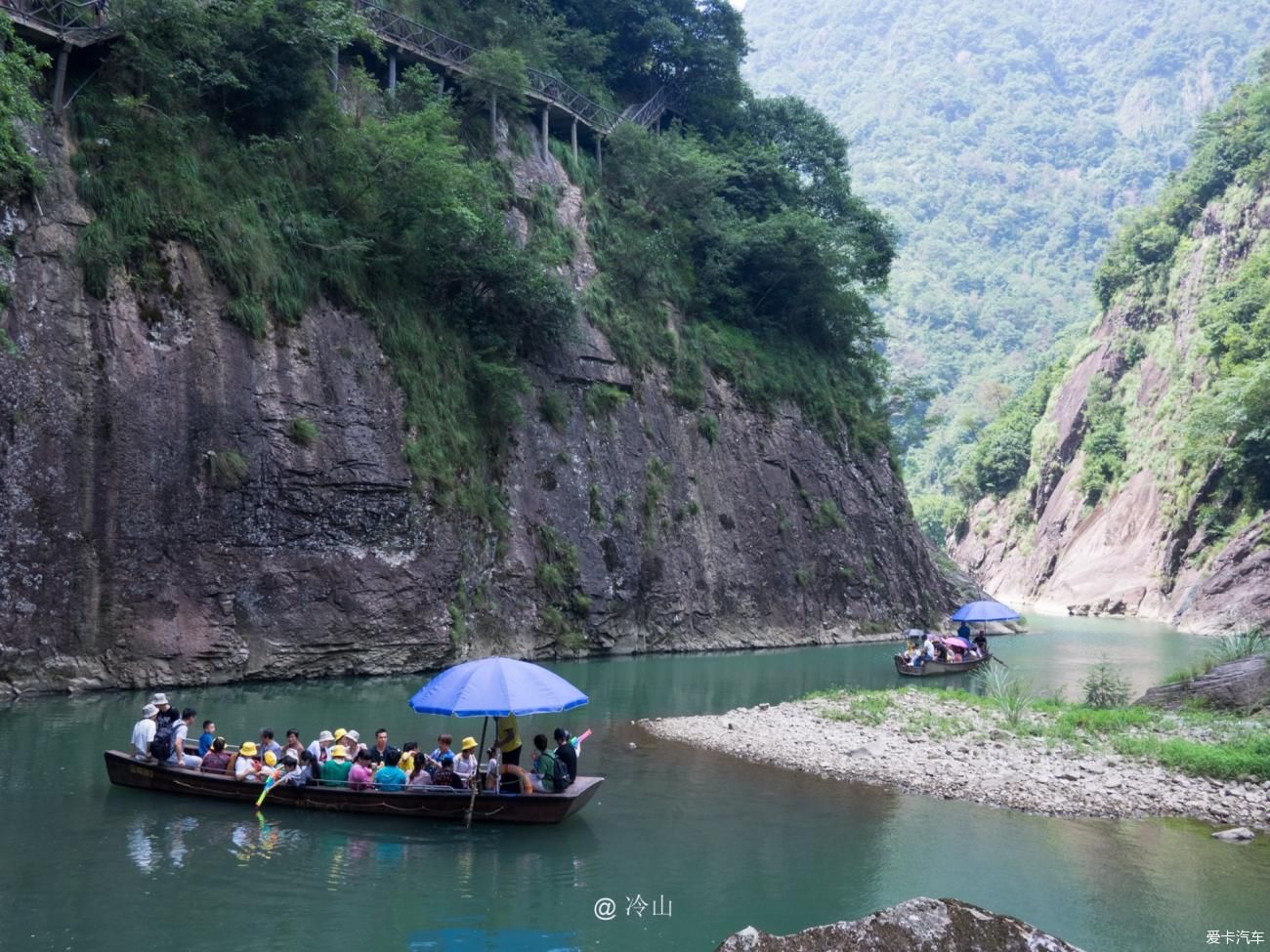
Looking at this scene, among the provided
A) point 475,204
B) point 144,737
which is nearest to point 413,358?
point 475,204

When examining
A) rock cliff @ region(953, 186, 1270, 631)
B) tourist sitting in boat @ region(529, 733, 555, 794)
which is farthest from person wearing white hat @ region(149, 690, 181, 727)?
rock cliff @ region(953, 186, 1270, 631)

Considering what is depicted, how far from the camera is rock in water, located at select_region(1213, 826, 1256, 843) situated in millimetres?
13648

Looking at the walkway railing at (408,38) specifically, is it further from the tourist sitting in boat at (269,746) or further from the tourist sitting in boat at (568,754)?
the tourist sitting in boat at (568,754)

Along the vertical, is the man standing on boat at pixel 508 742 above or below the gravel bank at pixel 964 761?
above

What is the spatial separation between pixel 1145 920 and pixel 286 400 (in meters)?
21.9

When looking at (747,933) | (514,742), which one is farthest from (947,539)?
(747,933)

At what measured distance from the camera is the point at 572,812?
14.2 meters

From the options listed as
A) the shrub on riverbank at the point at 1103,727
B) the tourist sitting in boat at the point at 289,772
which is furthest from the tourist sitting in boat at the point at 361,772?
the shrub on riverbank at the point at 1103,727

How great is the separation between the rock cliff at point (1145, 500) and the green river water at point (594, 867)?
3705 centimetres

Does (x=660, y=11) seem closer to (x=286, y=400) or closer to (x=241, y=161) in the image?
(x=241, y=161)

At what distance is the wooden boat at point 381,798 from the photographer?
13.9 m

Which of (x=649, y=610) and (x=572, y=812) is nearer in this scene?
(x=572, y=812)

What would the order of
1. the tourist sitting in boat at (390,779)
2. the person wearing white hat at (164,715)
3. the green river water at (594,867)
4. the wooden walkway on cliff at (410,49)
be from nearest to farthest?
the green river water at (594,867) → the tourist sitting in boat at (390,779) → the person wearing white hat at (164,715) → the wooden walkway on cliff at (410,49)

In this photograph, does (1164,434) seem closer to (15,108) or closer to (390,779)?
(390,779)
